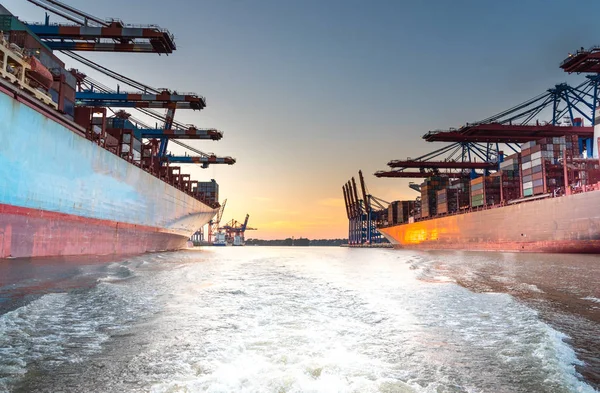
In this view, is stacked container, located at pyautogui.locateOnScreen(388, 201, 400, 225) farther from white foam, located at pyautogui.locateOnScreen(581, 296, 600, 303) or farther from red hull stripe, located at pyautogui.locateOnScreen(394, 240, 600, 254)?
white foam, located at pyautogui.locateOnScreen(581, 296, 600, 303)

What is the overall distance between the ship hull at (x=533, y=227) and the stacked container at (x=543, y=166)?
2.31 m

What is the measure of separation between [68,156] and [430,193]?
52.2m

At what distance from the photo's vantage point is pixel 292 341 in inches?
139

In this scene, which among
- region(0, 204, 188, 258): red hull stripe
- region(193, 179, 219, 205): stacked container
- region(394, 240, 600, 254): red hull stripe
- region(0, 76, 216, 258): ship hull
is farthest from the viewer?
region(193, 179, 219, 205): stacked container

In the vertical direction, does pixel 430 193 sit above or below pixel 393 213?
above

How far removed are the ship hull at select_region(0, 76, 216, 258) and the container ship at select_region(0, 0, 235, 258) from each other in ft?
0.14

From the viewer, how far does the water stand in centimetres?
252

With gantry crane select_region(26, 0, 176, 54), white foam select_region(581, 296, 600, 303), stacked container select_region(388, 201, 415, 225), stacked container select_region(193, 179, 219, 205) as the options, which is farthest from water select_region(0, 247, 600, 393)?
stacked container select_region(388, 201, 415, 225)

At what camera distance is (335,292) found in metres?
7.18

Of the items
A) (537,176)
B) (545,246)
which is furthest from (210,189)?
(545,246)

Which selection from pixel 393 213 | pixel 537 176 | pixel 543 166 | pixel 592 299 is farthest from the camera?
A: pixel 393 213

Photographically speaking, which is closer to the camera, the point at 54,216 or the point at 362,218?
the point at 54,216

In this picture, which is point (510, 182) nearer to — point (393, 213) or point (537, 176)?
point (537, 176)

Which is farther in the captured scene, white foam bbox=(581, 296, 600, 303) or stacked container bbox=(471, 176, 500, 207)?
stacked container bbox=(471, 176, 500, 207)
